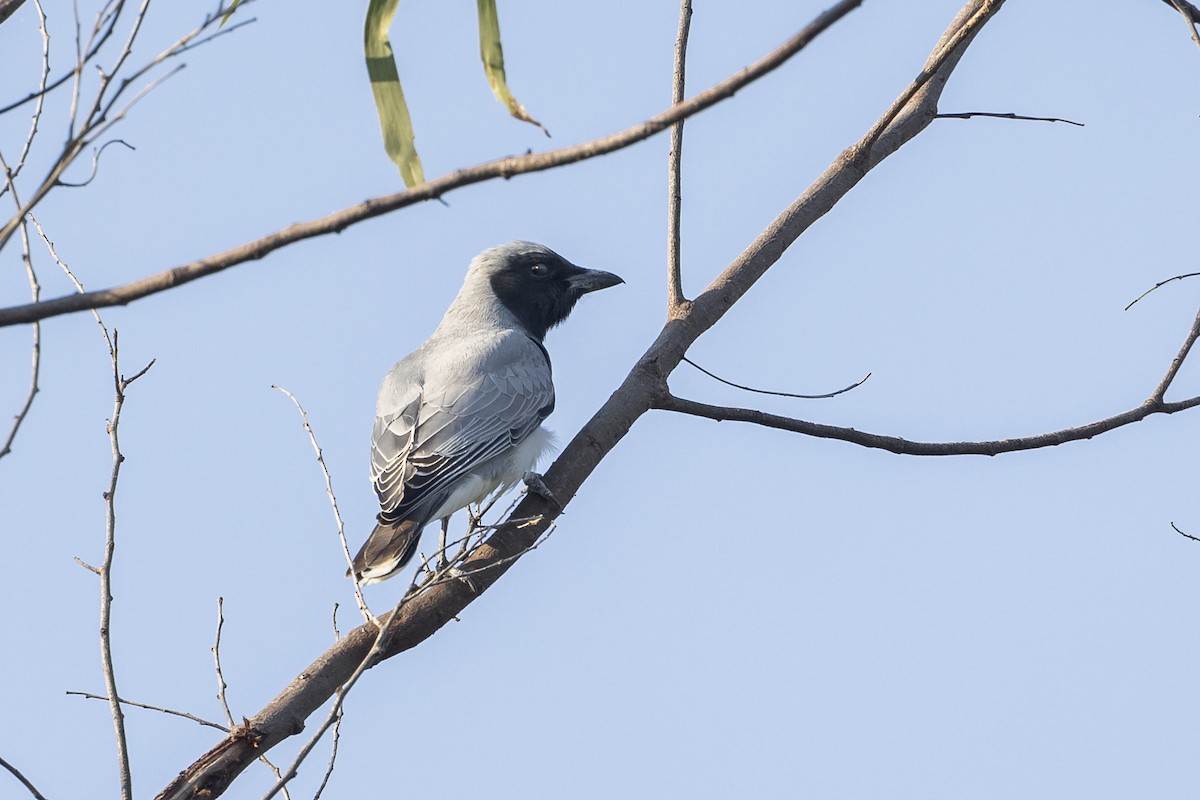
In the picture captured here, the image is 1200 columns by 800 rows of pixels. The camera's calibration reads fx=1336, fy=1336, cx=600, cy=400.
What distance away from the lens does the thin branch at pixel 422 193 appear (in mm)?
1815

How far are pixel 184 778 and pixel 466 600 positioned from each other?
0.95 m

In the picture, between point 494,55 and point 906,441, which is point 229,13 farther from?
point 906,441

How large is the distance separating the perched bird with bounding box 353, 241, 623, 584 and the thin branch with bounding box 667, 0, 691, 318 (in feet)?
3.20

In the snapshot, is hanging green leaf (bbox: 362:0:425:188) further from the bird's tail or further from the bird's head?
the bird's head

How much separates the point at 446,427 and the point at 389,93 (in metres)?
2.67

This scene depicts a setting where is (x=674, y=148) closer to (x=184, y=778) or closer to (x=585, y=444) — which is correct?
(x=585, y=444)

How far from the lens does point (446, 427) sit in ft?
17.2

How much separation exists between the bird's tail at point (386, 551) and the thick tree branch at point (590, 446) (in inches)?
13.8

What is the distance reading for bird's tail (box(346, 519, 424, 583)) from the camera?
175 inches

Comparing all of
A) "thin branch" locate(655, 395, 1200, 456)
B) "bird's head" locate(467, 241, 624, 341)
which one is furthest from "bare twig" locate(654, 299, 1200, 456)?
"bird's head" locate(467, 241, 624, 341)

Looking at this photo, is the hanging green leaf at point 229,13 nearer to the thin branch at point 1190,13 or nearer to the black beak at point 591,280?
the thin branch at point 1190,13

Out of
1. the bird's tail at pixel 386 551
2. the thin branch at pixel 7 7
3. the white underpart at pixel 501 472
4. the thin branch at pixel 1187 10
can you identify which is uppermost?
the white underpart at pixel 501 472

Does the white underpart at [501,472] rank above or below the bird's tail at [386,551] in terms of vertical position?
above

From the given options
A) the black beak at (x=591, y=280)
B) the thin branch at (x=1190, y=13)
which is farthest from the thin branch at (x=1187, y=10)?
the black beak at (x=591, y=280)
